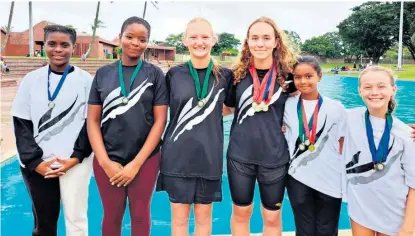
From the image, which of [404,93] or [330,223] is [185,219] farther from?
[404,93]

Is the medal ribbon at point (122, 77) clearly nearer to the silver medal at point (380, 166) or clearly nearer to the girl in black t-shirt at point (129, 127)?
the girl in black t-shirt at point (129, 127)

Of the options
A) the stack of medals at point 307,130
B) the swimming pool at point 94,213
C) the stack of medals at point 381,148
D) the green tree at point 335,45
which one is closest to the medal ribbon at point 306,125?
the stack of medals at point 307,130

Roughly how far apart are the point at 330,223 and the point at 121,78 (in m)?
1.58

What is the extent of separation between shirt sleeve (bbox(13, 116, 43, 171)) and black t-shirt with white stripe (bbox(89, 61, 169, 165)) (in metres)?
0.42

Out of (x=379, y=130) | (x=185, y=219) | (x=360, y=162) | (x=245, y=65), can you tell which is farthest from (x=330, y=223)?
(x=245, y=65)

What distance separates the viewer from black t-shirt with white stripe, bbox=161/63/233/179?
2.35 metres

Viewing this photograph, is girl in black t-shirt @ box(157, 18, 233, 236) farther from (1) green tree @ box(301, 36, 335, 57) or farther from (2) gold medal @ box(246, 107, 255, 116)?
(1) green tree @ box(301, 36, 335, 57)

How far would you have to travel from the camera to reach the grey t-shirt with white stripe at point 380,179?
2.15 m

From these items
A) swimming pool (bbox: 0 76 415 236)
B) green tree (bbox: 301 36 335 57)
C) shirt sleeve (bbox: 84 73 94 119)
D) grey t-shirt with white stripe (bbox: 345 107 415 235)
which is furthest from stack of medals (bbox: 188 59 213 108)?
green tree (bbox: 301 36 335 57)

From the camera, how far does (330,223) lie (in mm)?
2457

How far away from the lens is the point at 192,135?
2.35 metres

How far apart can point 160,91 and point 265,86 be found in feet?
2.13

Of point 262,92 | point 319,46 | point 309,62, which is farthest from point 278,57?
point 319,46

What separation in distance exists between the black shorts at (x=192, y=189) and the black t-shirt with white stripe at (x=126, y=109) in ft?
0.98
